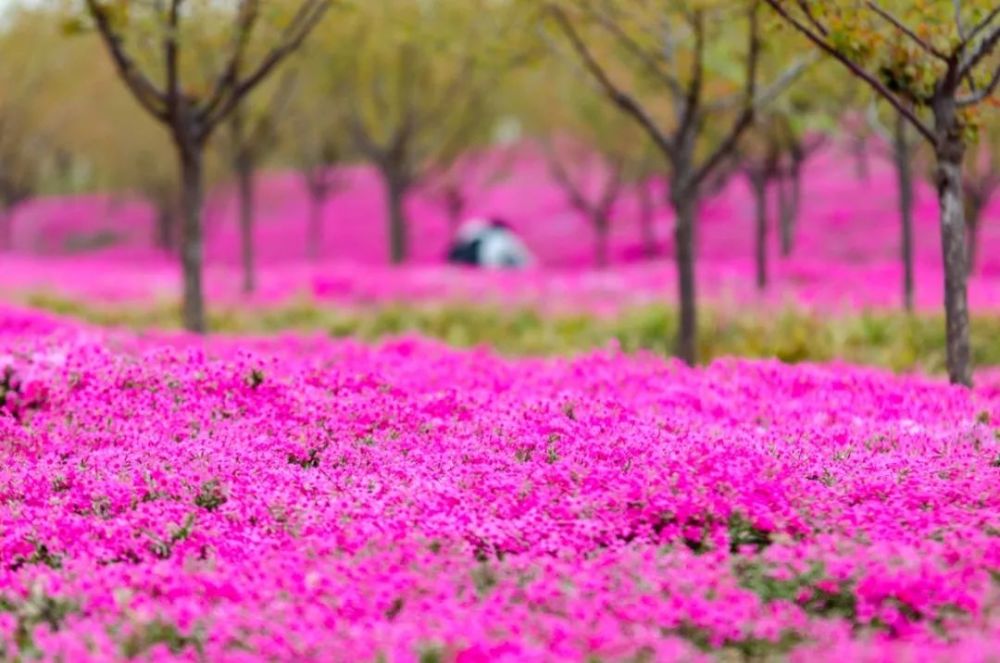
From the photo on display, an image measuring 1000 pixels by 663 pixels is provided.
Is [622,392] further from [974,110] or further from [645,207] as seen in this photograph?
[645,207]

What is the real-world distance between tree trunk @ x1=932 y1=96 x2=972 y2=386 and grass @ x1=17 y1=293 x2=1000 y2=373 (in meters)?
3.96

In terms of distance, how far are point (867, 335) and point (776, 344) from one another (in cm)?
248

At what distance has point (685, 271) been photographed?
16.2 meters

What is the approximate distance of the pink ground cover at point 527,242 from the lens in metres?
26.5

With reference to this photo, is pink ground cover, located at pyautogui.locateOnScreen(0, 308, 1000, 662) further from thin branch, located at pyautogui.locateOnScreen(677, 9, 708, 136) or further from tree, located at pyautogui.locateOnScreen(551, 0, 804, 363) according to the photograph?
thin branch, located at pyautogui.locateOnScreen(677, 9, 708, 136)

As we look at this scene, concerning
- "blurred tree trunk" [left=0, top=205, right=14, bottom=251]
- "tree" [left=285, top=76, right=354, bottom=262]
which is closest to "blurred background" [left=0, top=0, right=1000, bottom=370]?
"tree" [left=285, top=76, right=354, bottom=262]

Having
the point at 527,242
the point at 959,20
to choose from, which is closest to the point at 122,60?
the point at 959,20

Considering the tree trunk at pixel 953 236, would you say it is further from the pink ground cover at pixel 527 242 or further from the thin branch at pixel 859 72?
the pink ground cover at pixel 527 242

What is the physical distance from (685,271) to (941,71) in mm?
5737

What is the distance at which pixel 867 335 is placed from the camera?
1892 centimetres

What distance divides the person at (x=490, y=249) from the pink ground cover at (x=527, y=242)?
4.43 feet

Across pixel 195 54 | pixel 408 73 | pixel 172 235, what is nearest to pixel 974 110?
pixel 195 54

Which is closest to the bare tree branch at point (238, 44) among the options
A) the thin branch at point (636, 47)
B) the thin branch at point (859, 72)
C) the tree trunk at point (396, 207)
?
the thin branch at point (636, 47)

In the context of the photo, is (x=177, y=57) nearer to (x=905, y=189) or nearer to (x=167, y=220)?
(x=905, y=189)
